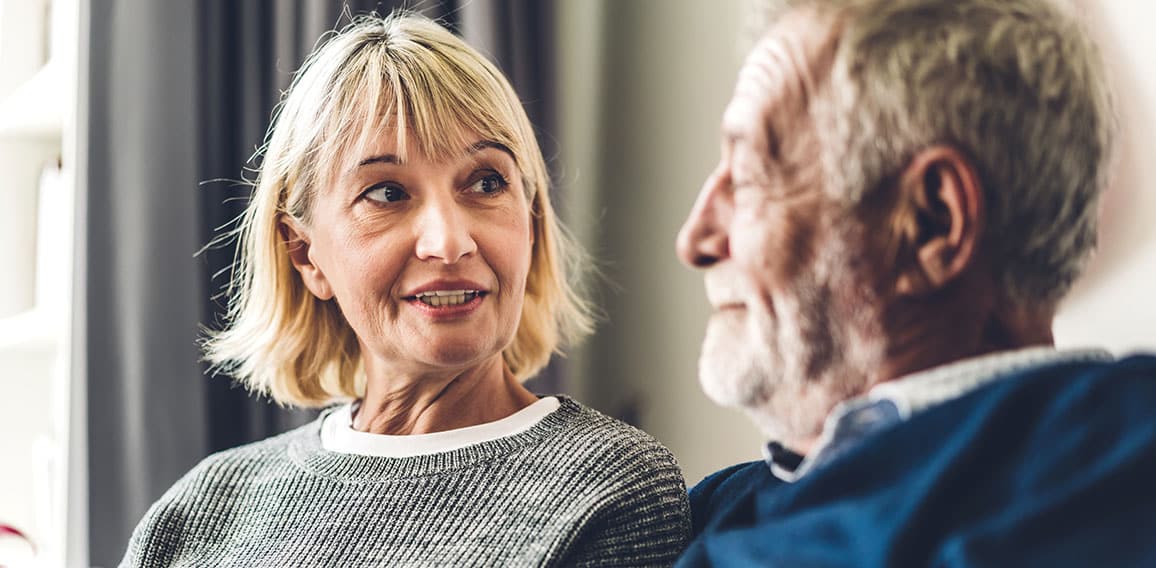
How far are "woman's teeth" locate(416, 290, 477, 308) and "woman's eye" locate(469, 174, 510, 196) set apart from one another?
12 centimetres

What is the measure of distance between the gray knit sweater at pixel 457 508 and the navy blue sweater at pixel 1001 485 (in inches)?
9.4

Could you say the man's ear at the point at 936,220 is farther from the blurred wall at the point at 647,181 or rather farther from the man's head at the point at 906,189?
the blurred wall at the point at 647,181

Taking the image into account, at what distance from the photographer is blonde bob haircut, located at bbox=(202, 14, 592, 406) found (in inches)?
48.1

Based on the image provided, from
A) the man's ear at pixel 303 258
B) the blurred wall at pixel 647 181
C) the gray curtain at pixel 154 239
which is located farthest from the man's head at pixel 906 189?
the gray curtain at pixel 154 239

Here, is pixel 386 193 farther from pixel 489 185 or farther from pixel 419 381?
pixel 419 381

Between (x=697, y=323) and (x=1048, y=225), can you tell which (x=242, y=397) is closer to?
(x=697, y=323)

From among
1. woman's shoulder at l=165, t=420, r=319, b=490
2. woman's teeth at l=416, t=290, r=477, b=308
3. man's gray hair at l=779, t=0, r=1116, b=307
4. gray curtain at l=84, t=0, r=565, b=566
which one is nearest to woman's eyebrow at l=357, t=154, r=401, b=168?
woman's teeth at l=416, t=290, r=477, b=308

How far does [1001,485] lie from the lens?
2.49 feet

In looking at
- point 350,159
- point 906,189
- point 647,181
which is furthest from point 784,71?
point 647,181

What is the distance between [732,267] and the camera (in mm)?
942

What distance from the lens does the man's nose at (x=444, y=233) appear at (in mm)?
1188

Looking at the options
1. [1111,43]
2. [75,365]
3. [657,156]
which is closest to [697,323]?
[657,156]

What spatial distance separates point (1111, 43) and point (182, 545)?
1.19 metres

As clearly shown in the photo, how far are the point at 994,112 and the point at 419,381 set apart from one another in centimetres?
73
